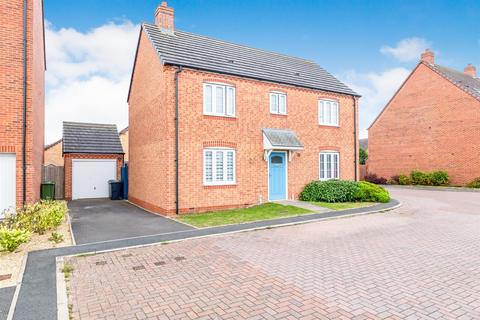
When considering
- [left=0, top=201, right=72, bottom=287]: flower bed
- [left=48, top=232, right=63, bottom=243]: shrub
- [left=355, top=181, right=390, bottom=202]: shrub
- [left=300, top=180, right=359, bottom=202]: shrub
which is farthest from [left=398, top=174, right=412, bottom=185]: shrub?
[left=48, top=232, right=63, bottom=243]: shrub

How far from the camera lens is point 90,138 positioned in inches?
848

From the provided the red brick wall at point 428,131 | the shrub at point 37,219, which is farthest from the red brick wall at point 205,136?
the red brick wall at point 428,131

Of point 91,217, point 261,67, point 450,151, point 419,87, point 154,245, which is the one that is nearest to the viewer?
point 154,245

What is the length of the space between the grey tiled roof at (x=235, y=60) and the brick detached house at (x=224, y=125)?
0.07 m

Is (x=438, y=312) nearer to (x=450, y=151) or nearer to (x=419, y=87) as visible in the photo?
(x=450, y=151)

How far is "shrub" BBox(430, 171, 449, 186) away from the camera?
23812 mm

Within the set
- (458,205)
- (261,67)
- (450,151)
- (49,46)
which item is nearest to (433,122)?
(450,151)

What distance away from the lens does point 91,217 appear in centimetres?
1247

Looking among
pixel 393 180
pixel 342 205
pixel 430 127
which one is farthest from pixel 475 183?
pixel 342 205

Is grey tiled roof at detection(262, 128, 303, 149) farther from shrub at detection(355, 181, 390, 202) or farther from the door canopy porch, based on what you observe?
shrub at detection(355, 181, 390, 202)

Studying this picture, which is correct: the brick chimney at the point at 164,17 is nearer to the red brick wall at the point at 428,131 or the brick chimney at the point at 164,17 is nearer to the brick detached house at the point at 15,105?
the brick detached house at the point at 15,105

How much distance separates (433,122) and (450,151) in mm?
2684

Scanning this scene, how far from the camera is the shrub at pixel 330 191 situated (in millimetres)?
15242

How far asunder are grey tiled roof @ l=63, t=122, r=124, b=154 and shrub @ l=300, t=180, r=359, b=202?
13.0m
